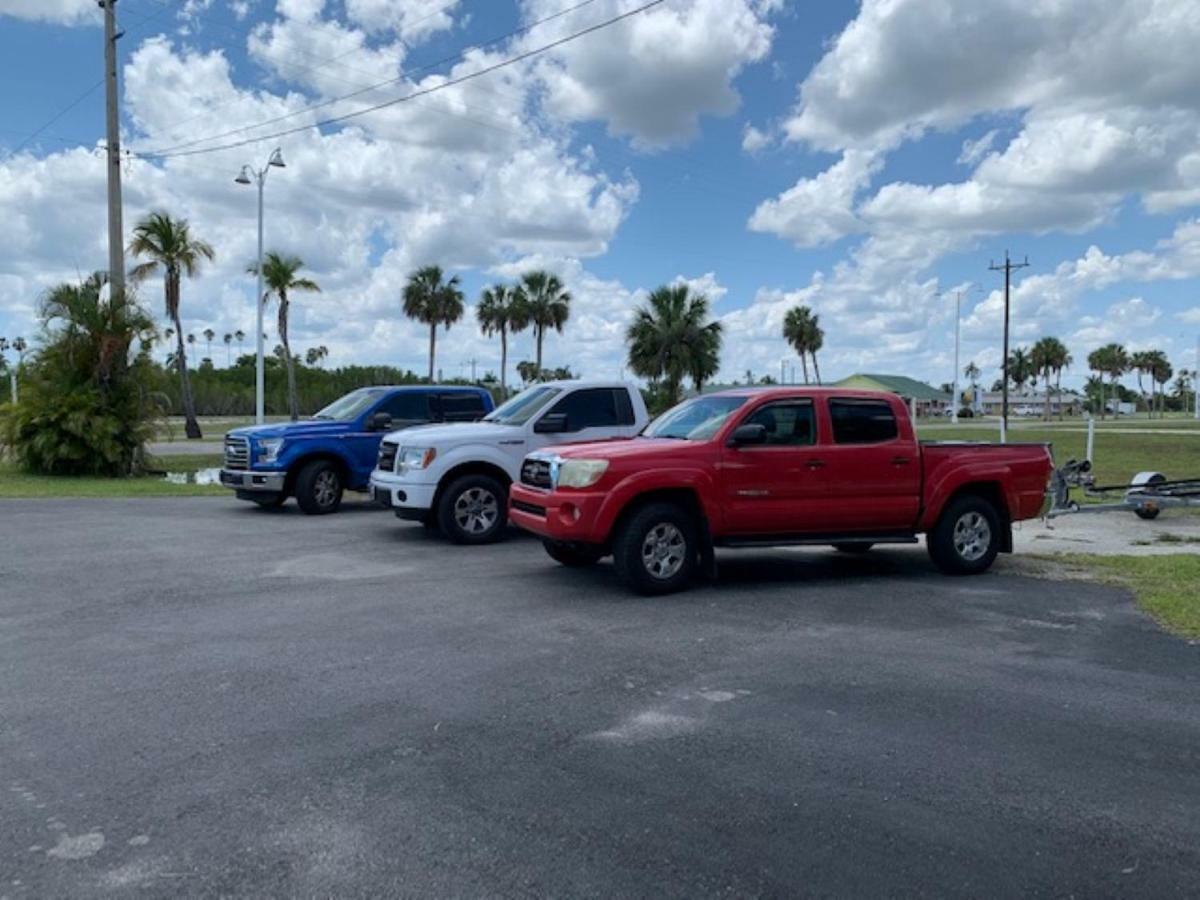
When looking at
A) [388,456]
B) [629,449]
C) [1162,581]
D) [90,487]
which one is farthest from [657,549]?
[90,487]

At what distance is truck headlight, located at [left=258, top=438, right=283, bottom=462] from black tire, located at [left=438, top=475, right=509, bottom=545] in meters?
3.92

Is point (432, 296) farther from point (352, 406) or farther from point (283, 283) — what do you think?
point (352, 406)

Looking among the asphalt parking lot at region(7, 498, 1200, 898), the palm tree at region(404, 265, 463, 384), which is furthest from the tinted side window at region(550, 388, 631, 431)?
the palm tree at region(404, 265, 463, 384)

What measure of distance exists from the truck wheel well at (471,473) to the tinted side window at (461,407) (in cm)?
338

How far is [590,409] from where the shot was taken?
12.4 meters

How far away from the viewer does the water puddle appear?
67.2ft

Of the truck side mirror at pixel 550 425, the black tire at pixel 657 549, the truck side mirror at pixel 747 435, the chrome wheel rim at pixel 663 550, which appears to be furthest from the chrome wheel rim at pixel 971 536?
the truck side mirror at pixel 550 425

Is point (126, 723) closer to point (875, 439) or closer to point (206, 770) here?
point (206, 770)

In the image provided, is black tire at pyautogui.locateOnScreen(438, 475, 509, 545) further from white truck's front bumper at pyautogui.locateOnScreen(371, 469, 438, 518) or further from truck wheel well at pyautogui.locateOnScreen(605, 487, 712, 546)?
truck wheel well at pyautogui.locateOnScreen(605, 487, 712, 546)

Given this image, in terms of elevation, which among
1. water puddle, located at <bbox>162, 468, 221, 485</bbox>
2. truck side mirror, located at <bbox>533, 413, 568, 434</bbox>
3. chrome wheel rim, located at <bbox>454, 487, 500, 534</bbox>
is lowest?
water puddle, located at <bbox>162, 468, 221, 485</bbox>

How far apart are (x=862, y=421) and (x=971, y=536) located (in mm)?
1668

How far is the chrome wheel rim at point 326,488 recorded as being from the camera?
1435 cm

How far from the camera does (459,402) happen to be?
15.2 meters

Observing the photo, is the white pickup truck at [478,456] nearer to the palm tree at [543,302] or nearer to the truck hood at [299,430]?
the truck hood at [299,430]
